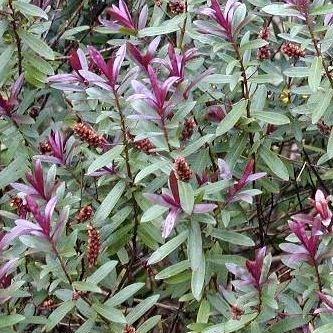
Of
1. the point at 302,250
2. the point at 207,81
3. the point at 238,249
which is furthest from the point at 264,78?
the point at 238,249

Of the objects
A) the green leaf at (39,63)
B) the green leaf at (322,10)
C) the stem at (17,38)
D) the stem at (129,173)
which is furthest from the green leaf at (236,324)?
the stem at (17,38)

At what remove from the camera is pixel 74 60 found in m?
2.31

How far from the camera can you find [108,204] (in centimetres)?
222

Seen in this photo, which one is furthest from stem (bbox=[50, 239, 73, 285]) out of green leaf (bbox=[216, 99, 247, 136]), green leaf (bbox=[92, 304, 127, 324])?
green leaf (bbox=[216, 99, 247, 136])

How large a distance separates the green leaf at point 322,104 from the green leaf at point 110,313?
785 millimetres

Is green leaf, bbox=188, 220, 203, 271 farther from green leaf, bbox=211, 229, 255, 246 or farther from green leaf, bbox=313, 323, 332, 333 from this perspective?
green leaf, bbox=313, 323, 332, 333

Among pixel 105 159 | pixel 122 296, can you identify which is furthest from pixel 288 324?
pixel 105 159

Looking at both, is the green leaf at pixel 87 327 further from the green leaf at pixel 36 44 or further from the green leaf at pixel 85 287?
the green leaf at pixel 36 44

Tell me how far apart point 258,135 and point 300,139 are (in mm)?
210

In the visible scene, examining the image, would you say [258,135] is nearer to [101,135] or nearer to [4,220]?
[101,135]

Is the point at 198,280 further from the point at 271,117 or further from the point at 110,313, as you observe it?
the point at 271,117

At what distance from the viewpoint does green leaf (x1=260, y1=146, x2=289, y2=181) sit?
2348 millimetres

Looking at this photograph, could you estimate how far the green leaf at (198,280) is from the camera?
205 centimetres

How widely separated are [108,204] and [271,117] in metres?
0.55
